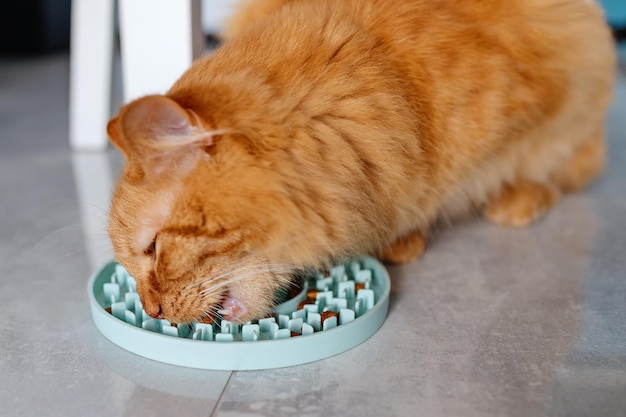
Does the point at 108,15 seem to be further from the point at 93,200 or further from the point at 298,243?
the point at 298,243

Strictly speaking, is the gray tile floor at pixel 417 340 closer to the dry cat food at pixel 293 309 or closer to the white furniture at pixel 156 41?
the dry cat food at pixel 293 309

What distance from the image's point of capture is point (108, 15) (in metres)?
2.31

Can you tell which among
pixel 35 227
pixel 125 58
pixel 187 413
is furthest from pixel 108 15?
pixel 187 413

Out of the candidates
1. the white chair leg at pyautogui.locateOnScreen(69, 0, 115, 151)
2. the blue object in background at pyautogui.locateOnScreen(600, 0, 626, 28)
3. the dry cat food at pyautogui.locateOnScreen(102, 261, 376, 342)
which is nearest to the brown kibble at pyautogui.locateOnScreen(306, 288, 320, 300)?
the dry cat food at pyautogui.locateOnScreen(102, 261, 376, 342)

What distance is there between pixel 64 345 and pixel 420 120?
750 millimetres

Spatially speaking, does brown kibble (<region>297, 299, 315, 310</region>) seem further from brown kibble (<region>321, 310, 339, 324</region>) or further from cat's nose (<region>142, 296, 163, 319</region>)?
cat's nose (<region>142, 296, 163, 319</region>)

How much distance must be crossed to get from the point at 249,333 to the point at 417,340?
294 millimetres

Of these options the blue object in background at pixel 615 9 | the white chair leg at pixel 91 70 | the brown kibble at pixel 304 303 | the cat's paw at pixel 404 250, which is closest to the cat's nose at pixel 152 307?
the brown kibble at pixel 304 303

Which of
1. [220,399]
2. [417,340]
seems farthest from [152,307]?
[417,340]

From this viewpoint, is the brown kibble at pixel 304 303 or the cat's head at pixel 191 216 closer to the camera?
the cat's head at pixel 191 216

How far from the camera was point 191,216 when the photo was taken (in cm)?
112

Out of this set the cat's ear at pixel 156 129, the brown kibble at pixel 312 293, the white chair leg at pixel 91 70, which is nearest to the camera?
the cat's ear at pixel 156 129

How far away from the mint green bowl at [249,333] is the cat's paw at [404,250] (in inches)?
7.2

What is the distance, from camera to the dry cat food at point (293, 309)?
124 cm
